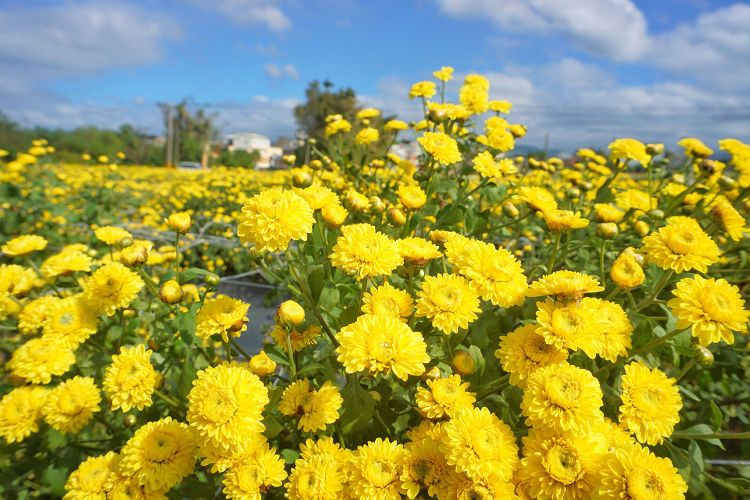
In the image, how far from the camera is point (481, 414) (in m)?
0.92

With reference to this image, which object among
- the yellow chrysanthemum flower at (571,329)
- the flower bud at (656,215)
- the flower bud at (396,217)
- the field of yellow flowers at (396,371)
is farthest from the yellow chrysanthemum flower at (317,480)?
the flower bud at (656,215)

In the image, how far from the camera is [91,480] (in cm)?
108

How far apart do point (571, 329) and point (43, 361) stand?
1691mm

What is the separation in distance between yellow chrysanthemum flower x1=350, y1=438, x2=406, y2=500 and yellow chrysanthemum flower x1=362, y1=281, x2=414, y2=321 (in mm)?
308

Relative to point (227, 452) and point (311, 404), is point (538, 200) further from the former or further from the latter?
point (227, 452)

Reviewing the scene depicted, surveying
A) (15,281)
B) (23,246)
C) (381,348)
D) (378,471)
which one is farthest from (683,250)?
(23,246)

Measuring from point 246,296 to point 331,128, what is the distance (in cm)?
253

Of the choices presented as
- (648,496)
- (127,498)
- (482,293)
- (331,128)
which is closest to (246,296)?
(331,128)

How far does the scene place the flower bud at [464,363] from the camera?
108 centimetres

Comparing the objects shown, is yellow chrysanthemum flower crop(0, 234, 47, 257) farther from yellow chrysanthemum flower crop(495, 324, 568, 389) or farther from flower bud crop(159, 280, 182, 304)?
yellow chrysanthemum flower crop(495, 324, 568, 389)

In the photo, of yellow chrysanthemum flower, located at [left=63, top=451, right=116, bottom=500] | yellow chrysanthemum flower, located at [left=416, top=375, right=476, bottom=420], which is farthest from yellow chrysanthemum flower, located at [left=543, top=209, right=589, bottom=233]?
yellow chrysanthemum flower, located at [left=63, top=451, right=116, bottom=500]

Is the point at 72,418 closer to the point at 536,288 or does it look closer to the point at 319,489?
the point at 319,489

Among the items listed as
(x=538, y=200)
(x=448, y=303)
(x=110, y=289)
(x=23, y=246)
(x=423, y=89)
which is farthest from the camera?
(x=423, y=89)

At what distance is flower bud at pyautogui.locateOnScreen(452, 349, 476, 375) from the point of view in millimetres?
1075
